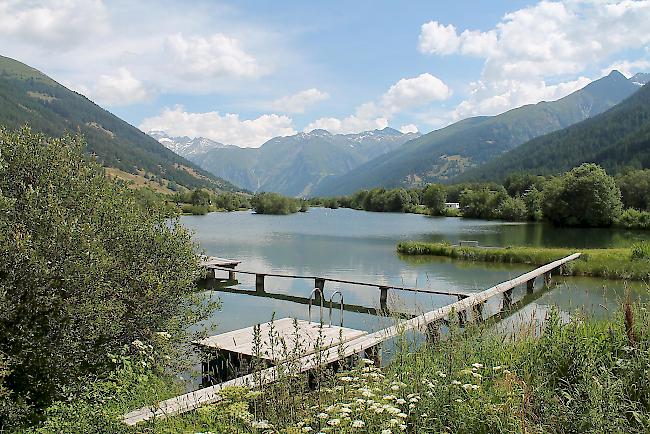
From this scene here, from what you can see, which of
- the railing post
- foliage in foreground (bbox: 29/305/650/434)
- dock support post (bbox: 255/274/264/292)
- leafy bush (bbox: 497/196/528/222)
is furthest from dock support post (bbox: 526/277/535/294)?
leafy bush (bbox: 497/196/528/222)

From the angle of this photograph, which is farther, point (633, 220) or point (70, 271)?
point (633, 220)

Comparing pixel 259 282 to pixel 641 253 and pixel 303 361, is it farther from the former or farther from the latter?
pixel 641 253

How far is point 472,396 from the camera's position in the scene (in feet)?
17.6

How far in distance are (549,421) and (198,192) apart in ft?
463

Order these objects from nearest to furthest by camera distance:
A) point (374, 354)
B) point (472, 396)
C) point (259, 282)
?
point (472, 396) < point (374, 354) < point (259, 282)

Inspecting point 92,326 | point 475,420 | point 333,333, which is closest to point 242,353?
point 333,333

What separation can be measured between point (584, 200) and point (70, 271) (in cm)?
7348

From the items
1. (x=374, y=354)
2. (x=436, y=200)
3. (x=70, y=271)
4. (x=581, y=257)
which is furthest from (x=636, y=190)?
(x=70, y=271)

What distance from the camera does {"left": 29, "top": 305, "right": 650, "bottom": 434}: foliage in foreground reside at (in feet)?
15.0

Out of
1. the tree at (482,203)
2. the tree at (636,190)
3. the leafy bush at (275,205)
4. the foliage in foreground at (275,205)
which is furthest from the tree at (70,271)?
the foliage in foreground at (275,205)

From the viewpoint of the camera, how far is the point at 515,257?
35.0 metres

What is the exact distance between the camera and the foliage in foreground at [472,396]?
4559mm

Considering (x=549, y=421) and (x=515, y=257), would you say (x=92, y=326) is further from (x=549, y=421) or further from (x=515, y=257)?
(x=515, y=257)

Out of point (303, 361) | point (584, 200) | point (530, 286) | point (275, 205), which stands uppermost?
point (584, 200)
